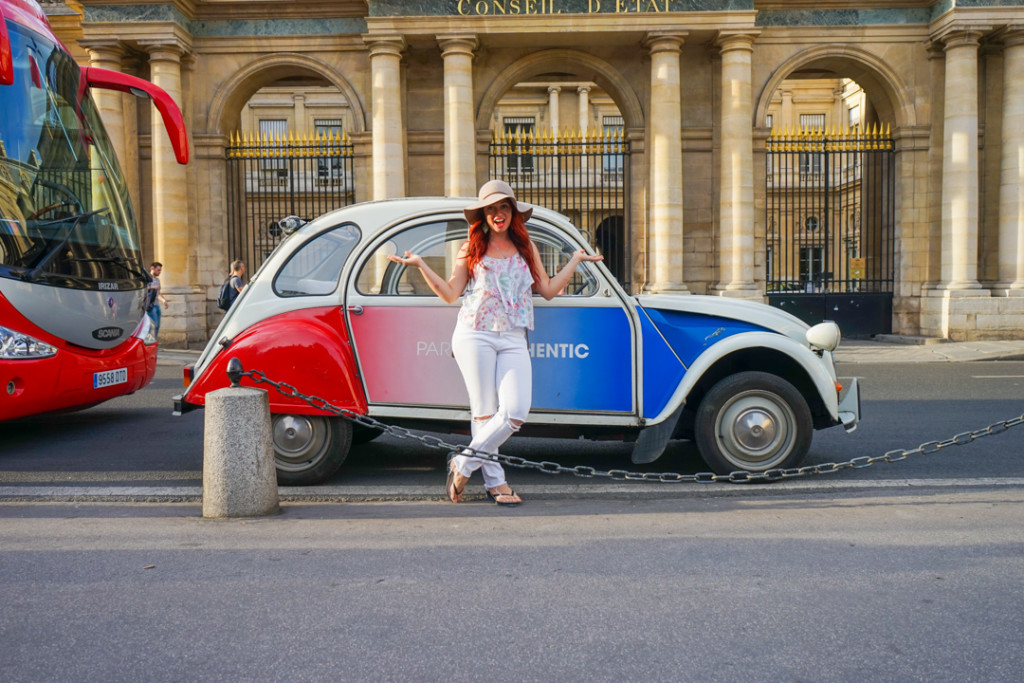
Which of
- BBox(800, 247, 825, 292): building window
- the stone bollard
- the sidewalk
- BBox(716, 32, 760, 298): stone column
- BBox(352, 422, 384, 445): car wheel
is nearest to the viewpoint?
the stone bollard

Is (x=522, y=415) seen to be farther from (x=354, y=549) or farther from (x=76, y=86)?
(x=76, y=86)

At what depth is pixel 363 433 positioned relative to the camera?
23.6 ft

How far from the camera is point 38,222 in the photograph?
24.8 ft

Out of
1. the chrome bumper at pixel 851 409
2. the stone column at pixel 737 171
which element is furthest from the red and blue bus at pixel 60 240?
the stone column at pixel 737 171

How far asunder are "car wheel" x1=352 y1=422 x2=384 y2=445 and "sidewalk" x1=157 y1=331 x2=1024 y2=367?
9783mm

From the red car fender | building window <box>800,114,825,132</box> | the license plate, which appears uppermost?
building window <box>800,114,825,132</box>

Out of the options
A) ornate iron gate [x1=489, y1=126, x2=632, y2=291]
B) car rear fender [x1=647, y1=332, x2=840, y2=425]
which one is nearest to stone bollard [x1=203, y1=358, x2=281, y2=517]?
car rear fender [x1=647, y1=332, x2=840, y2=425]

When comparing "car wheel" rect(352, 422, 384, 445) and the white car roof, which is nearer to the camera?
the white car roof

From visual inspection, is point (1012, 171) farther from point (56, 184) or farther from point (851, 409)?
point (56, 184)

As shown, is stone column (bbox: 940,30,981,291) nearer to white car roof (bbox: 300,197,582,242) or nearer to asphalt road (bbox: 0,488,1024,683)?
asphalt road (bbox: 0,488,1024,683)

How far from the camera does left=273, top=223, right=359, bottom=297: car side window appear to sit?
242 inches

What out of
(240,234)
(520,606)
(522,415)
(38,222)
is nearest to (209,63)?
(240,234)

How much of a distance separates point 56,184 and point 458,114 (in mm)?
12851

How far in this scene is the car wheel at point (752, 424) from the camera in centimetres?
589
